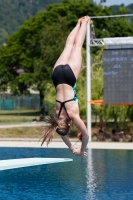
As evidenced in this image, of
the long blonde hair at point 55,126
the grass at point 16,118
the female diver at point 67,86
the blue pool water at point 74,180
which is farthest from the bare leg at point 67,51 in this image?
the grass at point 16,118

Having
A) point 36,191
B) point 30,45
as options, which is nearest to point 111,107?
point 36,191

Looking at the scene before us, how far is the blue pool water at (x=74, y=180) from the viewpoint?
499 inches

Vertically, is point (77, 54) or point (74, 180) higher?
point (77, 54)

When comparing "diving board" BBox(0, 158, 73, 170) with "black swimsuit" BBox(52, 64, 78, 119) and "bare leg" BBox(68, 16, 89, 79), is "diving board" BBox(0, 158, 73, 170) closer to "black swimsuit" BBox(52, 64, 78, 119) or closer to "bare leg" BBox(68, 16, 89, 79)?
"bare leg" BBox(68, 16, 89, 79)

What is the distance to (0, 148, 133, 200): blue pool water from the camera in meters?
12.7

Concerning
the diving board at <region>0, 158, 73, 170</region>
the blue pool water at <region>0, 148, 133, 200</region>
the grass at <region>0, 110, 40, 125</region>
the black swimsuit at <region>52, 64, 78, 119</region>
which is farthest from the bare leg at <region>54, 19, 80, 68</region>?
the grass at <region>0, 110, 40, 125</region>

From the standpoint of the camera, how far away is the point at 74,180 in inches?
576

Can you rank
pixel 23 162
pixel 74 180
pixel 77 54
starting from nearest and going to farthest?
pixel 77 54 < pixel 74 180 < pixel 23 162

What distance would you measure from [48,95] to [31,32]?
763 inches

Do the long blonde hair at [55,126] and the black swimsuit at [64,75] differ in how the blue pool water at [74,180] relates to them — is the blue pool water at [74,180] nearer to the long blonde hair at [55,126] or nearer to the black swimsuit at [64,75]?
A: the long blonde hair at [55,126]

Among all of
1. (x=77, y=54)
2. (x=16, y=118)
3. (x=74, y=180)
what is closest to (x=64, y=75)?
(x=77, y=54)

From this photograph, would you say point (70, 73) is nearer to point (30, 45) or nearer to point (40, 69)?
point (40, 69)

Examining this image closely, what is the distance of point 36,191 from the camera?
13.2 metres

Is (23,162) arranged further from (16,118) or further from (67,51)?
(16,118)
